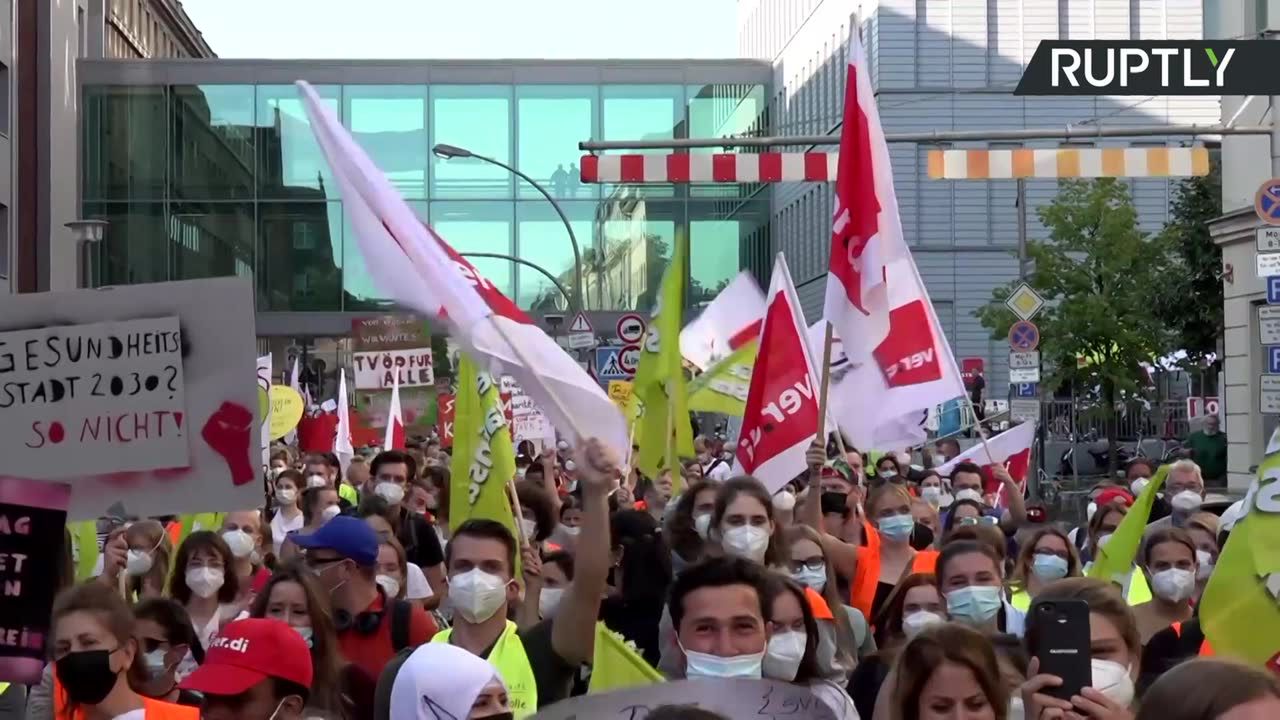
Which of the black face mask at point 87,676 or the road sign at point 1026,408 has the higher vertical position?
the road sign at point 1026,408

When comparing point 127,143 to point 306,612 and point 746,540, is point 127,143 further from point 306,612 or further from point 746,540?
point 306,612

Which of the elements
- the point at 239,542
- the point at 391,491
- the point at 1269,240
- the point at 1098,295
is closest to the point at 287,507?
the point at 391,491

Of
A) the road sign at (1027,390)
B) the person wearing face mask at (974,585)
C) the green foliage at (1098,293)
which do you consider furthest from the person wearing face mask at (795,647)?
the green foliage at (1098,293)

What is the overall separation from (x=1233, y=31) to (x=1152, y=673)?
25.2 m

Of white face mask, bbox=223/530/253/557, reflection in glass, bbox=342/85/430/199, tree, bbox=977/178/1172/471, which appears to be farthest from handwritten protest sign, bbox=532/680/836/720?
reflection in glass, bbox=342/85/430/199

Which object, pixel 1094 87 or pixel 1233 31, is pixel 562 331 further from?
pixel 1094 87

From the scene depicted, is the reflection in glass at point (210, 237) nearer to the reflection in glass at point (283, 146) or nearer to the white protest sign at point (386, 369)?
the reflection in glass at point (283, 146)

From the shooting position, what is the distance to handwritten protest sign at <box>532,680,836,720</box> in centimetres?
452

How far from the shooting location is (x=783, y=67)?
64.8 metres

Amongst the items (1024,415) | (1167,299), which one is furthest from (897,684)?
(1167,299)

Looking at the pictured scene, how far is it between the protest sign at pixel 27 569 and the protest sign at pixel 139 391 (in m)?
0.11

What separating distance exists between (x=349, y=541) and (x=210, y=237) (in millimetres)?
49392

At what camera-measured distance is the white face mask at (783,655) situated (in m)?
5.27

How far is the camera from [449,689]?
504cm
